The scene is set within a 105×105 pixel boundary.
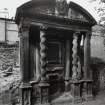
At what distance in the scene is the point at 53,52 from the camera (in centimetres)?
816

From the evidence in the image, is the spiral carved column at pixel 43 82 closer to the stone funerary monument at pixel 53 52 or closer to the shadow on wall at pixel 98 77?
the stone funerary monument at pixel 53 52

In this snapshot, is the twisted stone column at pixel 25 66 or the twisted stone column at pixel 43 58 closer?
the twisted stone column at pixel 25 66

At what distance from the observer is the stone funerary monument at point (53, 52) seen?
21.2ft

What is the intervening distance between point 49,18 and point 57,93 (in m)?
3.97

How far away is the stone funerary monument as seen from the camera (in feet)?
21.2

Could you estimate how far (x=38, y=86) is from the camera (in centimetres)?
679

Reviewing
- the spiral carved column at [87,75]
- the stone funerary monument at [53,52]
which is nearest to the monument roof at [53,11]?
the stone funerary monument at [53,52]

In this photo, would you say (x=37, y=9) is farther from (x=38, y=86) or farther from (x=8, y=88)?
(x=8, y=88)

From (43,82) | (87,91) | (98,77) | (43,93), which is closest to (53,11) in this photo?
(43,82)

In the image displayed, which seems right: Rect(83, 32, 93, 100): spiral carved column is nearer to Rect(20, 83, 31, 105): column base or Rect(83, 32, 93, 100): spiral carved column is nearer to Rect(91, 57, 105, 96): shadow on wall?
Rect(91, 57, 105, 96): shadow on wall

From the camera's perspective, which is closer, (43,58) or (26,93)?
(26,93)

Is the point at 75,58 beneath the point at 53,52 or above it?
beneath

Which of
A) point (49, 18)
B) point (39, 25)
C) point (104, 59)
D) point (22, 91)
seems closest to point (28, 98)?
point (22, 91)

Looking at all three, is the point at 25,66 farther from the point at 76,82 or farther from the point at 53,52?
the point at 76,82
